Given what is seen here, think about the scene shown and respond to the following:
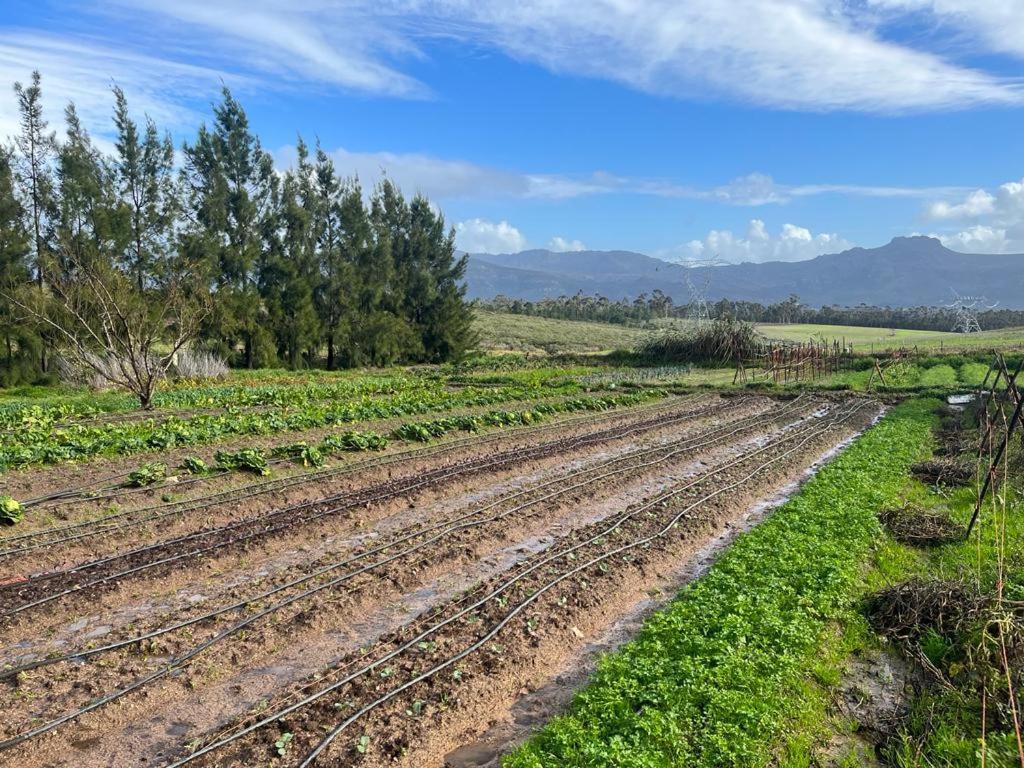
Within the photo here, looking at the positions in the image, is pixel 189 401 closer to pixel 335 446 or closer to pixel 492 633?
pixel 335 446

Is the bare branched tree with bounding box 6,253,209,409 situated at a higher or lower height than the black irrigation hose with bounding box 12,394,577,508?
higher

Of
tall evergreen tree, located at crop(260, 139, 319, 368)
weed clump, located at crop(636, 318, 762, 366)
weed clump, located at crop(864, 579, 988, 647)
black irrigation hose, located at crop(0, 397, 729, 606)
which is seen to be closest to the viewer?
weed clump, located at crop(864, 579, 988, 647)

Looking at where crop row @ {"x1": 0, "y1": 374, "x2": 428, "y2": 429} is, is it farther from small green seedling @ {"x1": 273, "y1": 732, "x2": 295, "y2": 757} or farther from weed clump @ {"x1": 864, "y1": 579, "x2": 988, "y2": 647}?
weed clump @ {"x1": 864, "y1": 579, "x2": 988, "y2": 647}

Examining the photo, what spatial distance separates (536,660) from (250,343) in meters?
36.3

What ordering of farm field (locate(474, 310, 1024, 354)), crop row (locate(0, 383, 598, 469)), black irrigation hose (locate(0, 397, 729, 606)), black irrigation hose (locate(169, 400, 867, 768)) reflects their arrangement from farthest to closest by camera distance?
1. farm field (locate(474, 310, 1024, 354))
2. crop row (locate(0, 383, 598, 469))
3. black irrigation hose (locate(0, 397, 729, 606))
4. black irrigation hose (locate(169, 400, 867, 768))

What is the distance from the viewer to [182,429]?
16172 mm

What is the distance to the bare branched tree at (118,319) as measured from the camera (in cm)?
2045

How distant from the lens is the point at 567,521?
11.7 m

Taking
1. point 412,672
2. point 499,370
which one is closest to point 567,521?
point 412,672

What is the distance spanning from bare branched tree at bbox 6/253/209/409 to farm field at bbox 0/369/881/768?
2.57 meters

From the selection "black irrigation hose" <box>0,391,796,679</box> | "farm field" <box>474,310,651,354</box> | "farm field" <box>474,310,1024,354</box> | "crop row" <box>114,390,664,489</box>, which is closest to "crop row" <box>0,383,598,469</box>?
"crop row" <box>114,390,664,489</box>

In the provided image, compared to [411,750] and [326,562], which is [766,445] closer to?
[326,562]

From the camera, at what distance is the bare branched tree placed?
805 inches

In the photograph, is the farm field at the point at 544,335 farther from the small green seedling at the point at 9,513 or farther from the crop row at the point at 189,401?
the small green seedling at the point at 9,513
